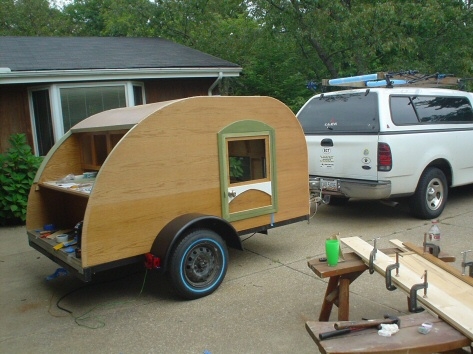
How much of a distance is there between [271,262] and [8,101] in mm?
6907

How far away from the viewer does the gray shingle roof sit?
945cm

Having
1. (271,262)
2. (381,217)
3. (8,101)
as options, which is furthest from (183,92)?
(271,262)

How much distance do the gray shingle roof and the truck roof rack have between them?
3.87m

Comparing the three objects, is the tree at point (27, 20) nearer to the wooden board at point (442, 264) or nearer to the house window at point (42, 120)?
the house window at point (42, 120)

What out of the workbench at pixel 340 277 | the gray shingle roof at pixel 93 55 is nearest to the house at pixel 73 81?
the gray shingle roof at pixel 93 55

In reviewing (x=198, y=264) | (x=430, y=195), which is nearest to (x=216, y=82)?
(x=430, y=195)

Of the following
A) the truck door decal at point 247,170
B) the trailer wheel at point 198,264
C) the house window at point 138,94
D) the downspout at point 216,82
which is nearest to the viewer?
the trailer wheel at point 198,264

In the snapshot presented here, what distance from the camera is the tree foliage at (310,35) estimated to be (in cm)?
1294

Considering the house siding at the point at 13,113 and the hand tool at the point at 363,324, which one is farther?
the house siding at the point at 13,113

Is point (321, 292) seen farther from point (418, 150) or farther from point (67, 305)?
point (418, 150)

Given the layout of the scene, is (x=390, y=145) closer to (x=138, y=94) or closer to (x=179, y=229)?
(x=179, y=229)

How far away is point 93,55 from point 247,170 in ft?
21.7

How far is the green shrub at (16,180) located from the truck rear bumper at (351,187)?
16.3 feet

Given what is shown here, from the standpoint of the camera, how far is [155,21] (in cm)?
1795
